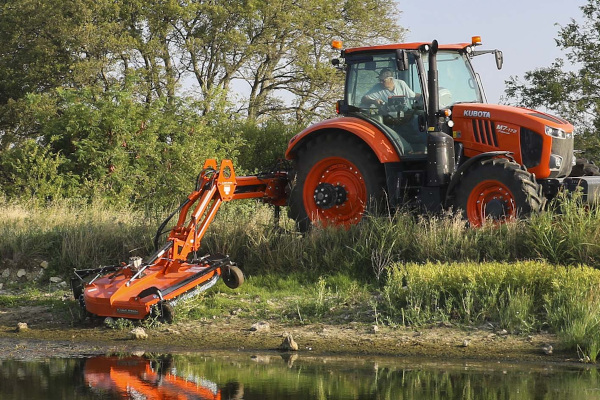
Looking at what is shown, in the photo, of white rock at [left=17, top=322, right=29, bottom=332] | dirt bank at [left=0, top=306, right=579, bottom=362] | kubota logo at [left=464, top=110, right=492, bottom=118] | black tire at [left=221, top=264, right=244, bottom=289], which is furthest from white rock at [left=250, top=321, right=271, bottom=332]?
kubota logo at [left=464, top=110, right=492, bottom=118]

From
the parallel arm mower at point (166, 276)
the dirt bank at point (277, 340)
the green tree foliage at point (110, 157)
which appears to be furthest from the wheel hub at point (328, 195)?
the green tree foliage at point (110, 157)

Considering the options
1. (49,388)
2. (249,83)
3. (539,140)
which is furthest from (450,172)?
(249,83)

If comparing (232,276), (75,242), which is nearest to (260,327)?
(232,276)

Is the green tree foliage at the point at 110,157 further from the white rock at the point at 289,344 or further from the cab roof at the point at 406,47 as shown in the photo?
the white rock at the point at 289,344

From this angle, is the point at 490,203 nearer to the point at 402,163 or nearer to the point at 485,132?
the point at 485,132

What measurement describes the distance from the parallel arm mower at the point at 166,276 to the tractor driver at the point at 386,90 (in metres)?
2.26

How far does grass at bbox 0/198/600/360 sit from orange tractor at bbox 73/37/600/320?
0.36 metres

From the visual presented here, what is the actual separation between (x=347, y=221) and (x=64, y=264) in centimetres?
373

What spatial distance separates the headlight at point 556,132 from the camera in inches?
466

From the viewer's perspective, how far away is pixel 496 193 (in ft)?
37.9

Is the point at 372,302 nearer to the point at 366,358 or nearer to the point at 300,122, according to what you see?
the point at 366,358

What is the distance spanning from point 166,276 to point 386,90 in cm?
398

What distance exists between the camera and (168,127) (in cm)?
2372

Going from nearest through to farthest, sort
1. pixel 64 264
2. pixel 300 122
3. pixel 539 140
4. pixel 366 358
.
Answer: pixel 366 358 → pixel 539 140 → pixel 64 264 → pixel 300 122
